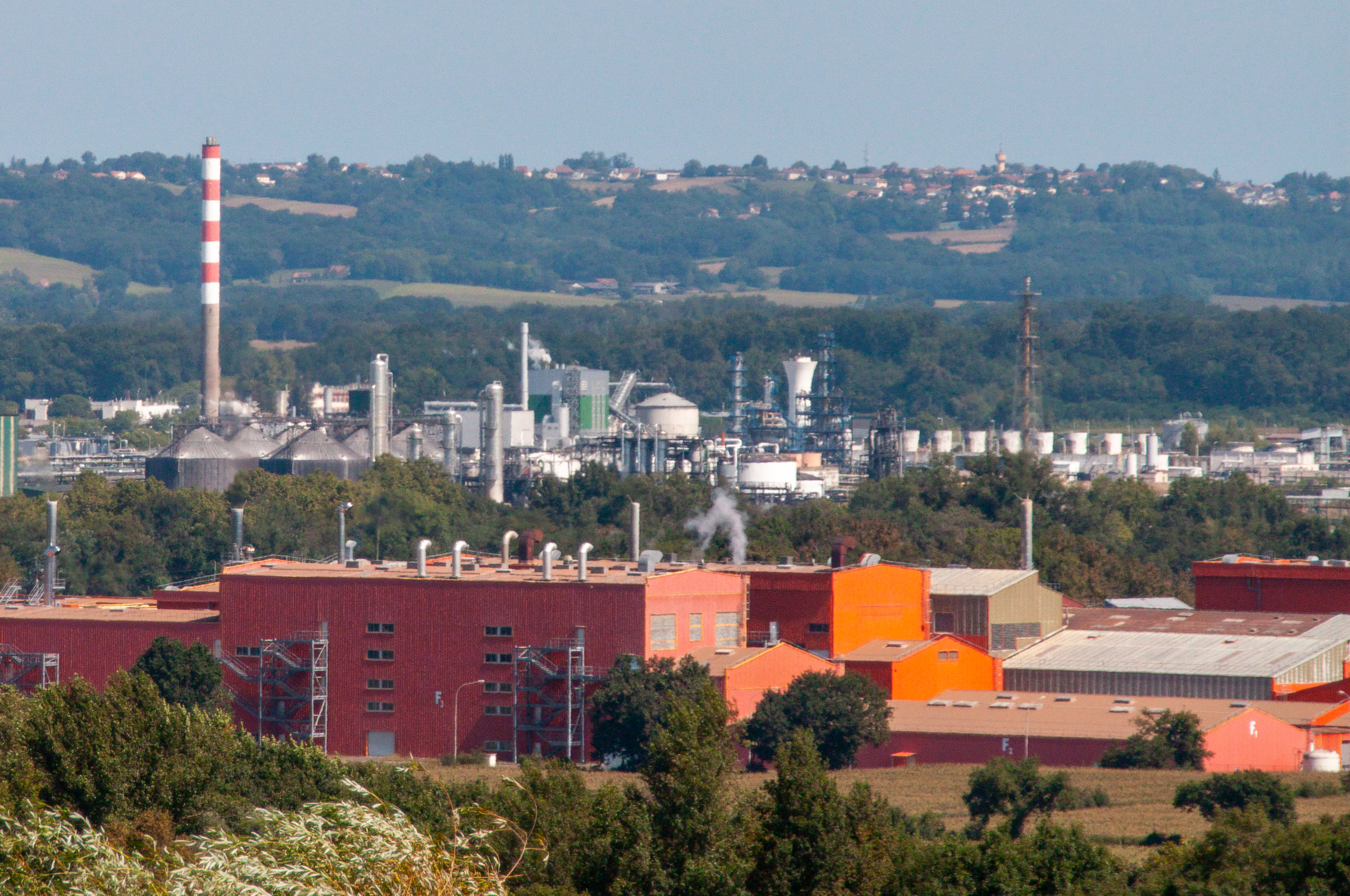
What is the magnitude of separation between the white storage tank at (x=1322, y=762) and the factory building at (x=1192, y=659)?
6438 millimetres

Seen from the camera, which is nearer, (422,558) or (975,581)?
Result: (422,558)

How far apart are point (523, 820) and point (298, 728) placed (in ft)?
71.7

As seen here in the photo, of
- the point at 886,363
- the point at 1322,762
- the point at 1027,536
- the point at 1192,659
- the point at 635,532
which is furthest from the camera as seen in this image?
the point at 886,363

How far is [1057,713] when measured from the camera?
52406 millimetres

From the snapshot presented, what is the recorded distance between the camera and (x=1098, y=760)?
4866 centimetres

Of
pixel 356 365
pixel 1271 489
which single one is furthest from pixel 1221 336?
pixel 1271 489

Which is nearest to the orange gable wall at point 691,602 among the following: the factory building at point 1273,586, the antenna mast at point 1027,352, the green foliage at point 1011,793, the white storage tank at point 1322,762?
the green foliage at point 1011,793

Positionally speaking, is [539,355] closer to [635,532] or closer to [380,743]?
[635,532]

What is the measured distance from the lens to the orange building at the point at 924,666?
55.1 meters

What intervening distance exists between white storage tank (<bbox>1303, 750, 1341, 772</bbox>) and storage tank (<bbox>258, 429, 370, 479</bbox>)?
64.9 metres

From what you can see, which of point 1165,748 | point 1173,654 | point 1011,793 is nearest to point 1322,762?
point 1165,748

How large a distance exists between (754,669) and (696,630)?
235cm

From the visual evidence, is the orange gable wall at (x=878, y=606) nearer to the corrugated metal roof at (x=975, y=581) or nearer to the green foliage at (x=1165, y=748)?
the corrugated metal roof at (x=975, y=581)

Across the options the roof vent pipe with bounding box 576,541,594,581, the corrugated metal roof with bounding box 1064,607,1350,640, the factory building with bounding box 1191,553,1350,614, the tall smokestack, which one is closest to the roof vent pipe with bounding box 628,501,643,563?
the roof vent pipe with bounding box 576,541,594,581
